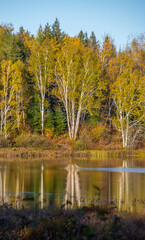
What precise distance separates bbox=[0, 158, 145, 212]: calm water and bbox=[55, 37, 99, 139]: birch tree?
61.4ft

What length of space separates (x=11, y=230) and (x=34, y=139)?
34132 millimetres

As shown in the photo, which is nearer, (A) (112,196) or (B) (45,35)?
(A) (112,196)

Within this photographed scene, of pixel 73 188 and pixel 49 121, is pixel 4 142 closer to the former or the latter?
pixel 49 121

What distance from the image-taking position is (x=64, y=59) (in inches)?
1886

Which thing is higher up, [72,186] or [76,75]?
[76,75]

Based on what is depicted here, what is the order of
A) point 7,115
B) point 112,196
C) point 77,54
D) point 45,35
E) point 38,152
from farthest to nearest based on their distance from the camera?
point 45,35 → point 77,54 → point 7,115 → point 38,152 → point 112,196

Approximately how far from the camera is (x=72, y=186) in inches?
805

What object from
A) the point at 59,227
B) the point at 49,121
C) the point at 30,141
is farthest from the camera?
the point at 49,121

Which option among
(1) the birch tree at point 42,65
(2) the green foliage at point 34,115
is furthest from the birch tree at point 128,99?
(2) the green foliage at point 34,115

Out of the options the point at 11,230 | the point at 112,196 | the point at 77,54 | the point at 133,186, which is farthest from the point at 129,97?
the point at 11,230

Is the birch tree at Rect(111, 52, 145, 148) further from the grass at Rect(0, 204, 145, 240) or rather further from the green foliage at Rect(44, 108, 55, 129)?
the grass at Rect(0, 204, 145, 240)

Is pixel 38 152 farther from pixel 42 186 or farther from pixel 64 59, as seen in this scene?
pixel 42 186

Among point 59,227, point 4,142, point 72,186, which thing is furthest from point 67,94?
point 59,227

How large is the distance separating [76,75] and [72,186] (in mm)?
29746
